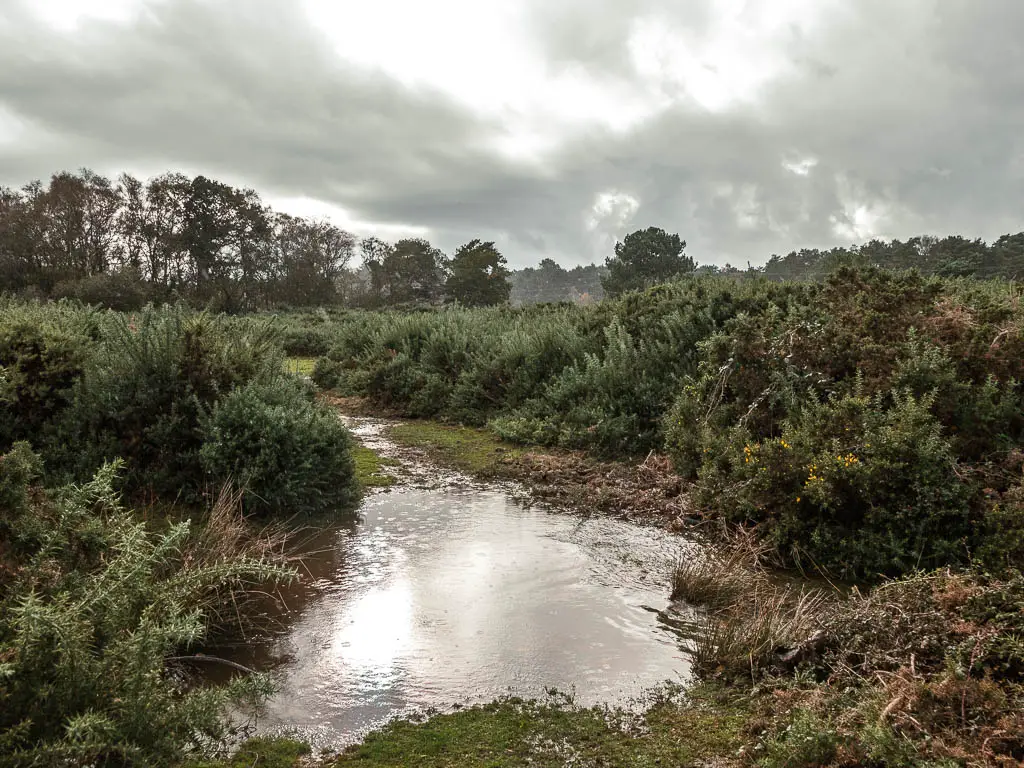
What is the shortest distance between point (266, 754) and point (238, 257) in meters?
51.3

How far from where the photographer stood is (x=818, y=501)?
245 inches

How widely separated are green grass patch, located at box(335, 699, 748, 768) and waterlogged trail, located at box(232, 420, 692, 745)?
18cm

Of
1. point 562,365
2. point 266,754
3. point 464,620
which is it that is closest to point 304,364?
point 562,365

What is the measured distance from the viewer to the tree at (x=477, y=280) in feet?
205

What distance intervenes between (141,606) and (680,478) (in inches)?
267

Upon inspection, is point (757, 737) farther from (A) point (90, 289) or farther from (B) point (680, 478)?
(A) point (90, 289)

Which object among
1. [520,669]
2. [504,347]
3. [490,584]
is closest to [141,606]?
[520,669]

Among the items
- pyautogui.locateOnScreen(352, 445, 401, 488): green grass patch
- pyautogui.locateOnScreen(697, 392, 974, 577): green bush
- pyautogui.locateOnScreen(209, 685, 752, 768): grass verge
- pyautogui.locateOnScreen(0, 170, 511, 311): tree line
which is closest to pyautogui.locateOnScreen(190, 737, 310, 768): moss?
pyautogui.locateOnScreen(209, 685, 752, 768): grass verge

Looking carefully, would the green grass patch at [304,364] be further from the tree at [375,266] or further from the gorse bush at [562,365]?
the tree at [375,266]

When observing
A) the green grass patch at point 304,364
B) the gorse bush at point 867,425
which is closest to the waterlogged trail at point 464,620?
the gorse bush at point 867,425

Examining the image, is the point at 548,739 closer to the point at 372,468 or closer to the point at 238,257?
the point at 372,468

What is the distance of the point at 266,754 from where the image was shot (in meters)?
A: 3.34

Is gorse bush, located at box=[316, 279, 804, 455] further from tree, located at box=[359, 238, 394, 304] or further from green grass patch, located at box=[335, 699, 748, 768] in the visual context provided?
tree, located at box=[359, 238, 394, 304]

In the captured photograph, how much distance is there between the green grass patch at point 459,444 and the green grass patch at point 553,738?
603cm
